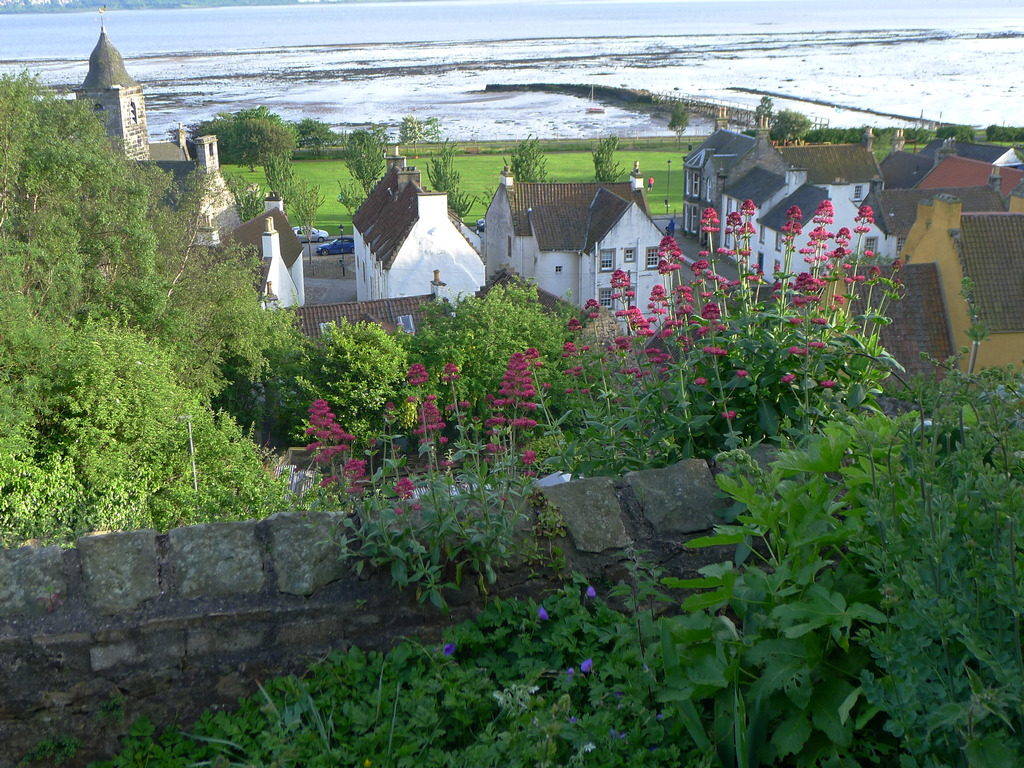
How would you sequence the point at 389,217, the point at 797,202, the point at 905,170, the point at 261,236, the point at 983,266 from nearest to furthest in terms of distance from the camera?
the point at 983,266 → the point at 389,217 → the point at 261,236 → the point at 797,202 → the point at 905,170

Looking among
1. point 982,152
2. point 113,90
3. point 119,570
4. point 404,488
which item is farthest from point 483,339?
point 113,90

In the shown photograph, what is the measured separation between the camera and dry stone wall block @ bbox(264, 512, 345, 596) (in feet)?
11.8

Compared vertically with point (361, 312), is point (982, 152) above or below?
above

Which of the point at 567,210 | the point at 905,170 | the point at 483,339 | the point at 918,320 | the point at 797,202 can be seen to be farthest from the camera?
the point at 905,170

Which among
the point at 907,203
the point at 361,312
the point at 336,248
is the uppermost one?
the point at 907,203

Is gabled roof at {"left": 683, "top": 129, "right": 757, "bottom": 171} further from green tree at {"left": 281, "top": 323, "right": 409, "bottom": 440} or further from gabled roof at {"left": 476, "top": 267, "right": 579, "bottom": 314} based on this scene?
green tree at {"left": 281, "top": 323, "right": 409, "bottom": 440}

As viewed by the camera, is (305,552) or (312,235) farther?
(312,235)

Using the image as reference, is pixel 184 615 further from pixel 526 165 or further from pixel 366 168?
pixel 366 168

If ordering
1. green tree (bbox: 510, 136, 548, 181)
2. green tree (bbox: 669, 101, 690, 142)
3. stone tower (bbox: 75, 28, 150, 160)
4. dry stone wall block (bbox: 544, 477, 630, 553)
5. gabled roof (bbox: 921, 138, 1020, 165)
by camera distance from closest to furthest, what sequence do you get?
dry stone wall block (bbox: 544, 477, 630, 553), gabled roof (bbox: 921, 138, 1020, 165), green tree (bbox: 510, 136, 548, 181), stone tower (bbox: 75, 28, 150, 160), green tree (bbox: 669, 101, 690, 142)

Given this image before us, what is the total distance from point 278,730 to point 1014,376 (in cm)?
289

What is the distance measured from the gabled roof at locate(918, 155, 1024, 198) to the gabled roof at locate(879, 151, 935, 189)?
1756mm

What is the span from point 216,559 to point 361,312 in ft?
96.4

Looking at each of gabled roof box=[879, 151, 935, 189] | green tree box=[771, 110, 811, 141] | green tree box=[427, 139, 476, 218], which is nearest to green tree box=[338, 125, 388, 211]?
green tree box=[427, 139, 476, 218]

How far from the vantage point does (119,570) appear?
3590 millimetres
